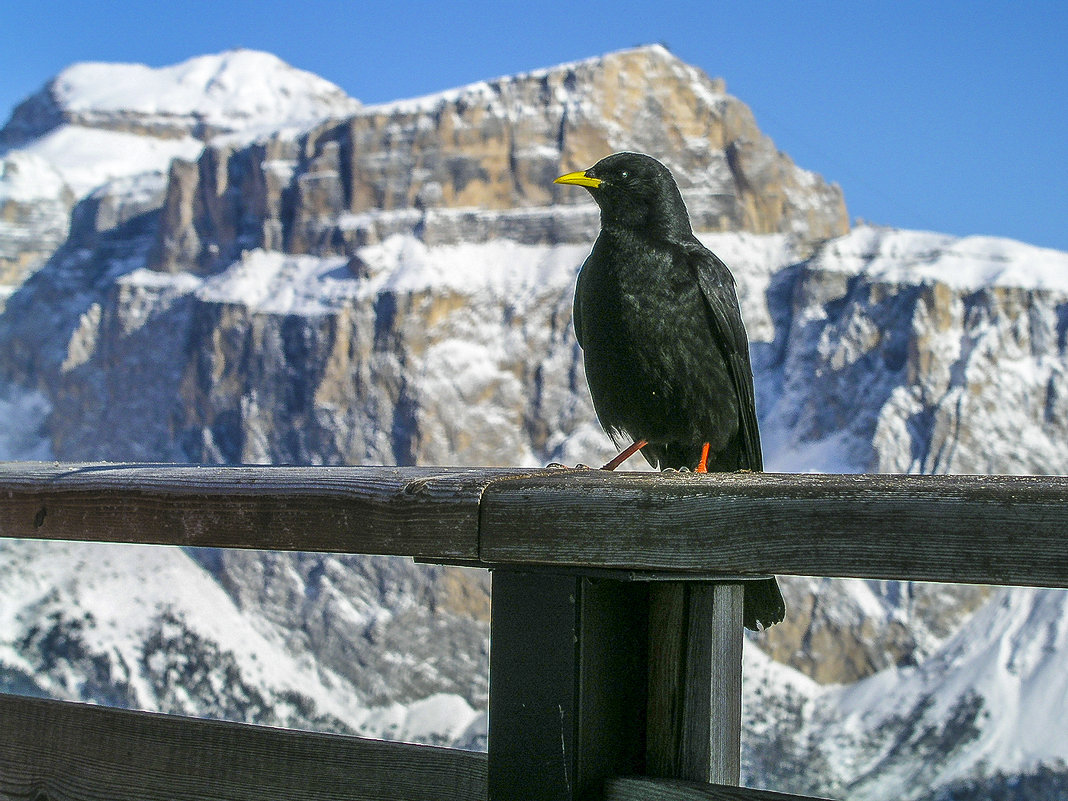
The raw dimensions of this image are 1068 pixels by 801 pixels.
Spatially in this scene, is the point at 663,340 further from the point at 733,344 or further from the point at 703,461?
the point at 703,461

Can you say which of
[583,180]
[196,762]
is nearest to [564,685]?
[196,762]

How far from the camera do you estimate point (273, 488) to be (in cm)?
308

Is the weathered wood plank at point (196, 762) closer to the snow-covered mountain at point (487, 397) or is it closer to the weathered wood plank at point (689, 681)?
the weathered wood plank at point (689, 681)

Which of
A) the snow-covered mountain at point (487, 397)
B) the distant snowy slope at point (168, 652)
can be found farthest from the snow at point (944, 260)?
the distant snowy slope at point (168, 652)

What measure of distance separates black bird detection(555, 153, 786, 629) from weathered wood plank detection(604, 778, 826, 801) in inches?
145

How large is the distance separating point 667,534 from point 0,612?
187916mm

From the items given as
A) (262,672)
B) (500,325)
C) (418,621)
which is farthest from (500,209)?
(262,672)

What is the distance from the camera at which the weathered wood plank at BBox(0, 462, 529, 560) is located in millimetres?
2852

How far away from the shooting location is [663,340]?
6.66 meters

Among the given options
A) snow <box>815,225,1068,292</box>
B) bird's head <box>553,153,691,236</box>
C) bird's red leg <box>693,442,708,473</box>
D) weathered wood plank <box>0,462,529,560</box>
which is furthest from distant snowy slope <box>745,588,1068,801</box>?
weathered wood plank <box>0,462,529,560</box>

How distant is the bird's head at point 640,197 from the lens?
7109 millimetres

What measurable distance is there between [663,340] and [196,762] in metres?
4.06

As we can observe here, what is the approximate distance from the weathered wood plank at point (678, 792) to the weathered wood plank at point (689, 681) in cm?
10

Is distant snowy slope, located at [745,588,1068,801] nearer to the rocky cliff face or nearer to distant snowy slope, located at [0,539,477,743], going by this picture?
distant snowy slope, located at [0,539,477,743]
